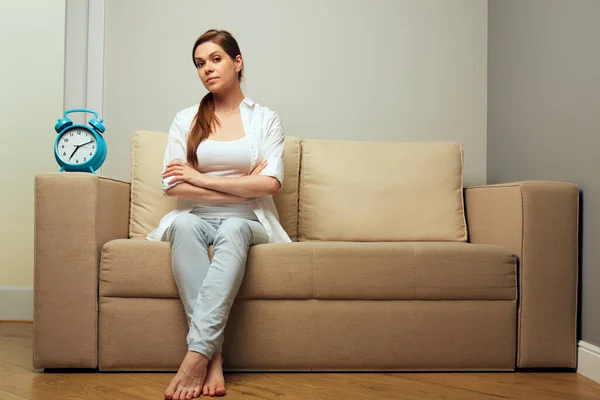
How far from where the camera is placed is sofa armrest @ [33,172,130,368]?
1865 mm

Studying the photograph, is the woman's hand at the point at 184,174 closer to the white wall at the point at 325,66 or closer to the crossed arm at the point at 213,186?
the crossed arm at the point at 213,186

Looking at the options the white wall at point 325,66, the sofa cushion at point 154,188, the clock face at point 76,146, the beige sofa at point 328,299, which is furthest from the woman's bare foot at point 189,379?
the white wall at point 325,66

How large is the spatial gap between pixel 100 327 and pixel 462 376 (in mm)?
1159

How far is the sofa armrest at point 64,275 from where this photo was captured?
6.12ft

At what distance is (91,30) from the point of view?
2906mm

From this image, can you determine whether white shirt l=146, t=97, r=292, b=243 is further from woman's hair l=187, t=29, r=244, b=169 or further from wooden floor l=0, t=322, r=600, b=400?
wooden floor l=0, t=322, r=600, b=400

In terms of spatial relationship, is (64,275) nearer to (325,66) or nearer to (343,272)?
(343,272)

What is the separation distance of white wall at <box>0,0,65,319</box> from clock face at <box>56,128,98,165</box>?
550 millimetres

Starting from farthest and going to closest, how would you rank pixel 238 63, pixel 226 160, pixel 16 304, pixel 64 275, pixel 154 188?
pixel 16 304 → pixel 154 188 → pixel 238 63 → pixel 226 160 → pixel 64 275

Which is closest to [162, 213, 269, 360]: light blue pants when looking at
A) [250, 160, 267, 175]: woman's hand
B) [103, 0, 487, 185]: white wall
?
[250, 160, 267, 175]: woman's hand

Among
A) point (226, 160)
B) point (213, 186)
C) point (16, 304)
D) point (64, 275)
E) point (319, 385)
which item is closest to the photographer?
point (319, 385)

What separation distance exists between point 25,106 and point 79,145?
70 cm

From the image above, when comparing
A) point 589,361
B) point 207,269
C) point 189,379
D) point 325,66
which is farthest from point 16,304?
point 589,361

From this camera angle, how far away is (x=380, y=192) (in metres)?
2.48
